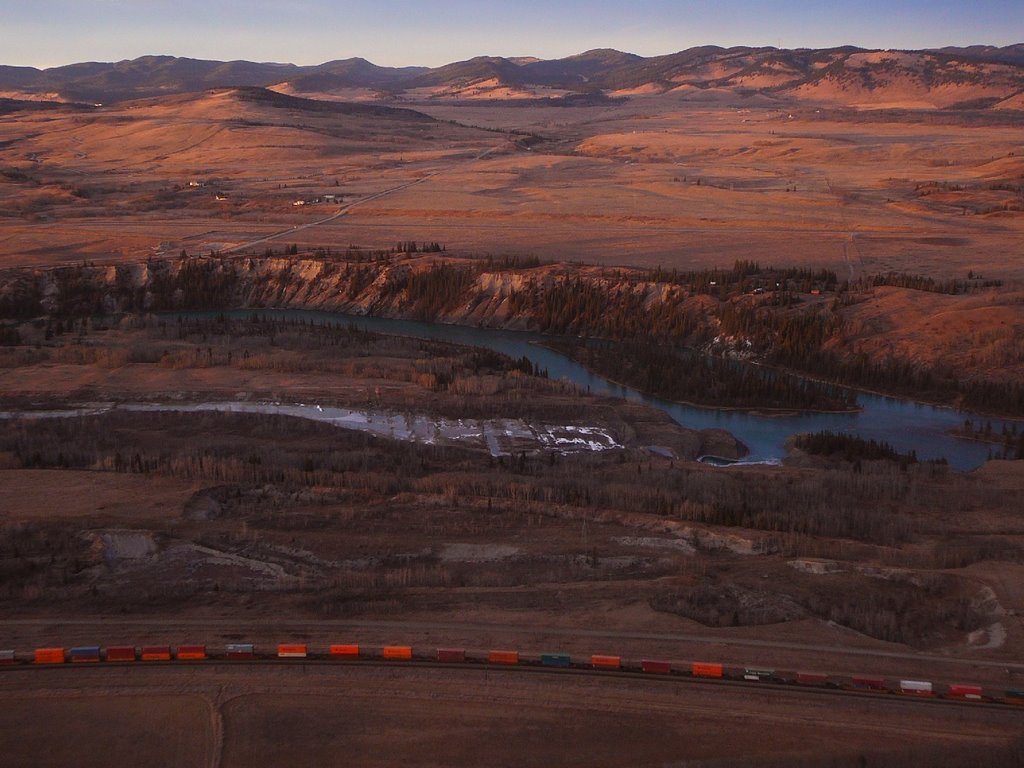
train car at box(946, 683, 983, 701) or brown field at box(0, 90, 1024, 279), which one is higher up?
brown field at box(0, 90, 1024, 279)

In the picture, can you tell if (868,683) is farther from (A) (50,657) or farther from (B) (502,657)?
(A) (50,657)

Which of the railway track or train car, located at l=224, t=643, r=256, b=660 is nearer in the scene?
the railway track

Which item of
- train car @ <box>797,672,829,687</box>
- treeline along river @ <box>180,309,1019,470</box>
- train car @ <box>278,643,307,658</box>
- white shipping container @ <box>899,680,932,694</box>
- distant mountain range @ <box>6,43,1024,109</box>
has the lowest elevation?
treeline along river @ <box>180,309,1019,470</box>

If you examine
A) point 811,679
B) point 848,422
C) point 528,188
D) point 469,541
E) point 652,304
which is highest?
point 528,188

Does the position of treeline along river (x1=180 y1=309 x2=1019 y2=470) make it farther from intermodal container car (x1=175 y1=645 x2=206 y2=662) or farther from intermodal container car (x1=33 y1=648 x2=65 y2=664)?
intermodal container car (x1=33 y1=648 x2=65 y2=664)

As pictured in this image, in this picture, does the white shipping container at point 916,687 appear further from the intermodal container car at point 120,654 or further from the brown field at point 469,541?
the intermodal container car at point 120,654

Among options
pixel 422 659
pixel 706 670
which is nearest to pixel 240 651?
A: pixel 422 659

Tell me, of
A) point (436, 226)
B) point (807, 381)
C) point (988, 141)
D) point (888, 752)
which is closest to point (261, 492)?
point (888, 752)

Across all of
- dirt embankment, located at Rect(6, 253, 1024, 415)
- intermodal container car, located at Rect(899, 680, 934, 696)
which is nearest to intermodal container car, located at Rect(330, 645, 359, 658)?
intermodal container car, located at Rect(899, 680, 934, 696)
